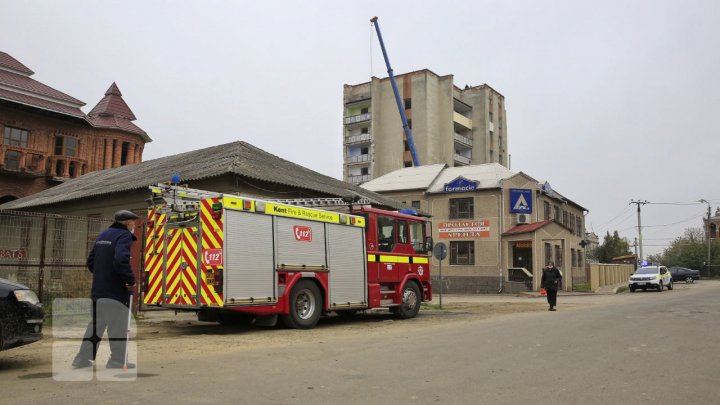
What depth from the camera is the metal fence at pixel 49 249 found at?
1393 centimetres

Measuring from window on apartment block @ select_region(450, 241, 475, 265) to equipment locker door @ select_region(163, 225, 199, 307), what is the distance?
2817 centimetres

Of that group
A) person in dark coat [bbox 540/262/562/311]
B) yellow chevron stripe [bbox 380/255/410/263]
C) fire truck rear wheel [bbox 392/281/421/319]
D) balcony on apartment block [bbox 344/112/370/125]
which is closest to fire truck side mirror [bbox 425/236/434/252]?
yellow chevron stripe [bbox 380/255/410/263]

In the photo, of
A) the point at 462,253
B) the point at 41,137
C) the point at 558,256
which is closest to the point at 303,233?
the point at 462,253

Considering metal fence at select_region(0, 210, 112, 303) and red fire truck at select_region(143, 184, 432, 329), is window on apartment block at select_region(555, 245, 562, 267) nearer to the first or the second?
red fire truck at select_region(143, 184, 432, 329)

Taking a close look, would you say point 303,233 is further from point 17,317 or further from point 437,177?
point 437,177

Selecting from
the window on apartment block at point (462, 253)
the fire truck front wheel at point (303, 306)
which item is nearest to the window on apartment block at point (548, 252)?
the window on apartment block at point (462, 253)

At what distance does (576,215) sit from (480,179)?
16722mm

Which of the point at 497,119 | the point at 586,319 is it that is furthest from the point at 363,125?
the point at 586,319

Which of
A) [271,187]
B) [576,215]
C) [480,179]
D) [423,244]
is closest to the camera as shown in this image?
[423,244]

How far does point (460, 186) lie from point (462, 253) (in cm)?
434

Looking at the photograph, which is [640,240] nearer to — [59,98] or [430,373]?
[59,98]

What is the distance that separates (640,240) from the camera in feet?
175

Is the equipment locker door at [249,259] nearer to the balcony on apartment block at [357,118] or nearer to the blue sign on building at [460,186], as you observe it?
the blue sign on building at [460,186]

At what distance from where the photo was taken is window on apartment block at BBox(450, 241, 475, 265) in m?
37.5
